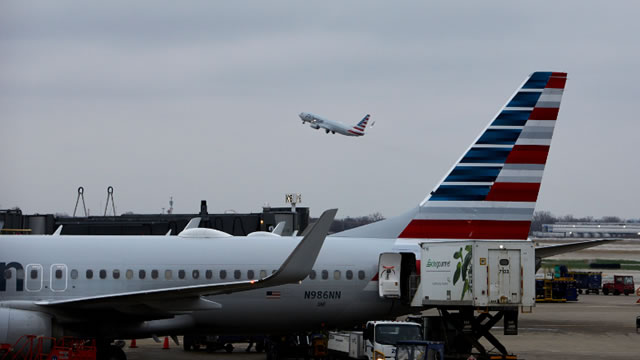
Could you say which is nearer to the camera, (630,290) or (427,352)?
(427,352)

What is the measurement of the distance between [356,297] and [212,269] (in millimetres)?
4521

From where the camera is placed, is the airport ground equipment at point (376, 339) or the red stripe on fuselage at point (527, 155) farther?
the red stripe on fuselage at point (527, 155)

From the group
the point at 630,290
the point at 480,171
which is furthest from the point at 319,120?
the point at 480,171

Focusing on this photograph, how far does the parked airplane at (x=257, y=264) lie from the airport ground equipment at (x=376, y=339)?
1625 millimetres

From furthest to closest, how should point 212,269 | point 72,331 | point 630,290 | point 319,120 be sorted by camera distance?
point 319,120 < point 630,290 < point 212,269 < point 72,331

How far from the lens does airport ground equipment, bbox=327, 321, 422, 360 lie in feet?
81.4

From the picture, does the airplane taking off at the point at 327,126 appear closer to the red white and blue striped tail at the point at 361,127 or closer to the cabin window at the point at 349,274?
the red white and blue striped tail at the point at 361,127

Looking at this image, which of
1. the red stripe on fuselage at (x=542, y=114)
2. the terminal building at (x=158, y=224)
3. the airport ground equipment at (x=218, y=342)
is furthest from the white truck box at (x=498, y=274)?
the terminal building at (x=158, y=224)

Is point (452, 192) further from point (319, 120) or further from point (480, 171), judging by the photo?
point (319, 120)

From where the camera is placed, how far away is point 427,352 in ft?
75.9

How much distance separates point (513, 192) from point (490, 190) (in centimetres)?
78

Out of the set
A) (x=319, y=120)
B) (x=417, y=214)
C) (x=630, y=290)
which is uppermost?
(x=319, y=120)

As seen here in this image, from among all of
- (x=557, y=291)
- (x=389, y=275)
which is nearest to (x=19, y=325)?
(x=389, y=275)

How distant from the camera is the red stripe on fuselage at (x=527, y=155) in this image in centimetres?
2994
